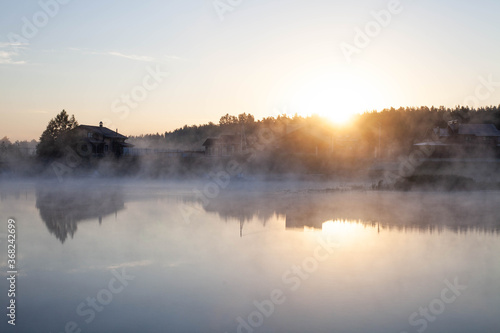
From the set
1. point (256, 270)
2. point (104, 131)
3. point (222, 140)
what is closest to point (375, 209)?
point (256, 270)

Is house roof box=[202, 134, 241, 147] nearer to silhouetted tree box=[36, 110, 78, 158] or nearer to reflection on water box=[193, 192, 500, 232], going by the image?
silhouetted tree box=[36, 110, 78, 158]

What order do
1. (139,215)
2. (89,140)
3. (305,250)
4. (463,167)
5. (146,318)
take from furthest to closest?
(89,140) < (463,167) < (139,215) < (305,250) < (146,318)

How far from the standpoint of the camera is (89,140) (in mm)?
60125

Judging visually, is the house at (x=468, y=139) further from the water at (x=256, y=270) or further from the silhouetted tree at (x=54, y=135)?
the silhouetted tree at (x=54, y=135)

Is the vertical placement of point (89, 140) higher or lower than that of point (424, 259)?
higher

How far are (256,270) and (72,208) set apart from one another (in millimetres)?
15834

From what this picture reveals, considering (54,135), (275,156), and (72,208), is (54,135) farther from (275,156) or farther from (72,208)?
(72,208)

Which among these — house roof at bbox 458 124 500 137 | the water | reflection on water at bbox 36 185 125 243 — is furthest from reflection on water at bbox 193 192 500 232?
house roof at bbox 458 124 500 137

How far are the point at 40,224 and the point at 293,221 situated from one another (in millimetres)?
11128

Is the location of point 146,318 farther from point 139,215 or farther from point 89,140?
point 89,140

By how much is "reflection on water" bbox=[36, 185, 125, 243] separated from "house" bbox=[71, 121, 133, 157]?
25.0m

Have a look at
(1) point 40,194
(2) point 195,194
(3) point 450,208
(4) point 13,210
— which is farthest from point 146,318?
(1) point 40,194

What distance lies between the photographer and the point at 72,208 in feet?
82.8

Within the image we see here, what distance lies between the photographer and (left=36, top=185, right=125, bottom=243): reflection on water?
774 inches
